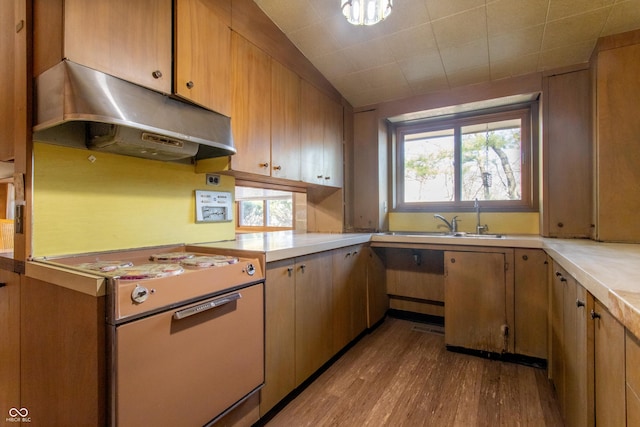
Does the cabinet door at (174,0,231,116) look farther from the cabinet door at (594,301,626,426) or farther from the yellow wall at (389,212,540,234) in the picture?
the yellow wall at (389,212,540,234)

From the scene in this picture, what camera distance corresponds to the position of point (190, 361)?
111 centimetres

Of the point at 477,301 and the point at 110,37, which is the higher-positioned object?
the point at 110,37

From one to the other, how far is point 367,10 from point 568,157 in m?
1.90

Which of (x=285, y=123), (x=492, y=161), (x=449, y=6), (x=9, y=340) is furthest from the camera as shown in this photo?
(x=492, y=161)

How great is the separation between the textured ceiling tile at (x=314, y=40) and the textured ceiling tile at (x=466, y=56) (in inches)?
34.0

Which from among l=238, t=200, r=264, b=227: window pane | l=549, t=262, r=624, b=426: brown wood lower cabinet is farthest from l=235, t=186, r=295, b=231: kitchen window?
l=549, t=262, r=624, b=426: brown wood lower cabinet

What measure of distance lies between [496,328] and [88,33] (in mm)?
2867

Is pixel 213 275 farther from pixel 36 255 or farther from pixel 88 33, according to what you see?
pixel 88 33

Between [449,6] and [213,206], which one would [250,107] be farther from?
[449,6]

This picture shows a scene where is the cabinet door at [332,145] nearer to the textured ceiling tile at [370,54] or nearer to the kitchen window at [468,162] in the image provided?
the textured ceiling tile at [370,54]

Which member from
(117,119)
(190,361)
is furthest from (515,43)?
(190,361)

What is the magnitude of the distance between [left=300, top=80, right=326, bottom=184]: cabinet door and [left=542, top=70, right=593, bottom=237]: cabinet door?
5.98 ft

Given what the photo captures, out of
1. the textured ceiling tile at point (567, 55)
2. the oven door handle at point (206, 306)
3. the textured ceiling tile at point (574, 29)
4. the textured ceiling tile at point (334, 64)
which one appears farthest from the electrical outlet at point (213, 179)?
the textured ceiling tile at point (567, 55)

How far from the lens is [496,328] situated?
2180 millimetres
